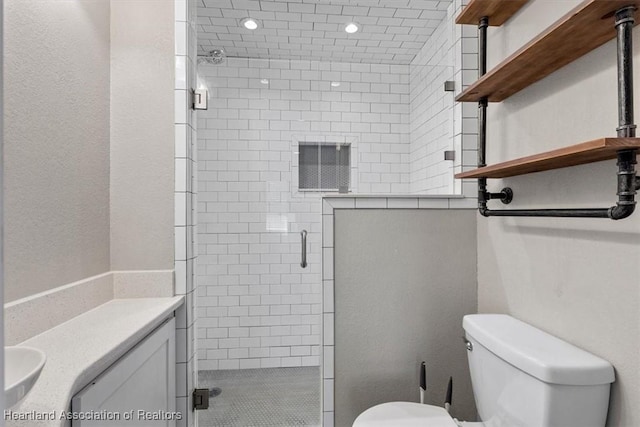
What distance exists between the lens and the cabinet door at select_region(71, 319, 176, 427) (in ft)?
2.99

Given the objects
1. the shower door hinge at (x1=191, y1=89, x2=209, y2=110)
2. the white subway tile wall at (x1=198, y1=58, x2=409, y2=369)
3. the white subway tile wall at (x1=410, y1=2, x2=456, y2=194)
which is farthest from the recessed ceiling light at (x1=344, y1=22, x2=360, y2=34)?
the shower door hinge at (x1=191, y1=89, x2=209, y2=110)

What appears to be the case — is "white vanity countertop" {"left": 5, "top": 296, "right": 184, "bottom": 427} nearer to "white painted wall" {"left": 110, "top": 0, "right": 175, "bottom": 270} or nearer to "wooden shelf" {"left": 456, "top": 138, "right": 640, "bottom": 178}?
"white painted wall" {"left": 110, "top": 0, "right": 175, "bottom": 270}

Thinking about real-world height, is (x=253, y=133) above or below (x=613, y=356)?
above

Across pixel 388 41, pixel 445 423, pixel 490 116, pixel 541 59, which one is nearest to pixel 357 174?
pixel 490 116

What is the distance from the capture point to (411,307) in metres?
1.72

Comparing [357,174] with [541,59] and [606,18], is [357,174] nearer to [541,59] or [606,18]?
[541,59]

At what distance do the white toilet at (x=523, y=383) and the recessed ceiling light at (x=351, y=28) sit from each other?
1.75 metres

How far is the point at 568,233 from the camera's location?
3.81 ft

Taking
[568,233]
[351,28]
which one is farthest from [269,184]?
[568,233]

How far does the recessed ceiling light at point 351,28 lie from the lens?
2225mm

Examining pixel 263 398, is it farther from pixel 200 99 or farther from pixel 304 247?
pixel 200 99

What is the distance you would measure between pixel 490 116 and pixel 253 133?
143 cm

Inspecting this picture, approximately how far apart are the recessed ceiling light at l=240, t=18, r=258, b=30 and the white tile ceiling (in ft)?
0.08

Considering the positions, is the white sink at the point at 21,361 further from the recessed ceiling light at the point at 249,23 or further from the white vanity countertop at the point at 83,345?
the recessed ceiling light at the point at 249,23
